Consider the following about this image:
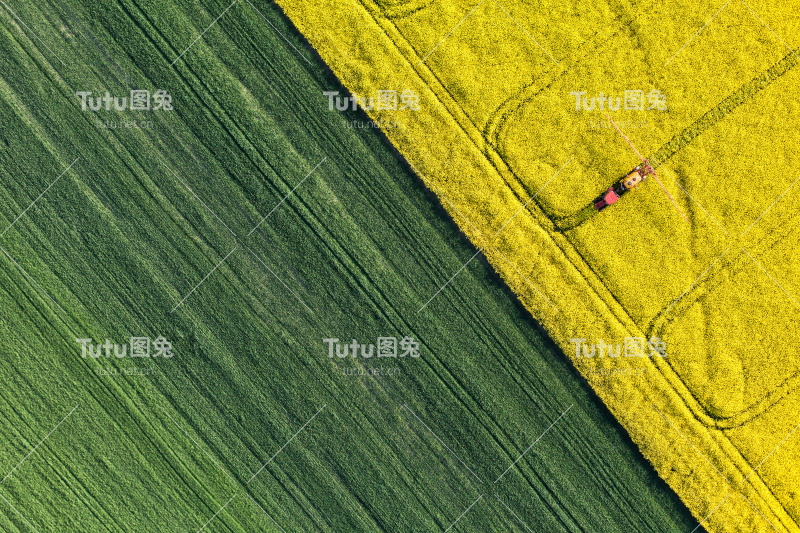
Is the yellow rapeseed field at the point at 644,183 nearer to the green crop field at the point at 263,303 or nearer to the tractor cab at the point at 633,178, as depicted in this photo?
the tractor cab at the point at 633,178

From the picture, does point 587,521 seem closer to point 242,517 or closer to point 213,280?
point 242,517

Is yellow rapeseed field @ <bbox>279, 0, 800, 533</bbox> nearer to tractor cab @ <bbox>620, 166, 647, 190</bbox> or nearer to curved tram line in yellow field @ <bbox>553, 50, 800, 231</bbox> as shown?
curved tram line in yellow field @ <bbox>553, 50, 800, 231</bbox>

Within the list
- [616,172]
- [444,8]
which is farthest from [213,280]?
[616,172]

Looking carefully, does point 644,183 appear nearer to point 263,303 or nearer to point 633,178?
point 633,178

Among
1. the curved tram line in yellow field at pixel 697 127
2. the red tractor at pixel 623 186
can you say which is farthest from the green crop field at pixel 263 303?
the red tractor at pixel 623 186

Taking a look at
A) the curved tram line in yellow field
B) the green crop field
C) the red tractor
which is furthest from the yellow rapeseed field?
the green crop field

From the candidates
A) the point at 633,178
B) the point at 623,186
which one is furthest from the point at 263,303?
the point at 633,178
